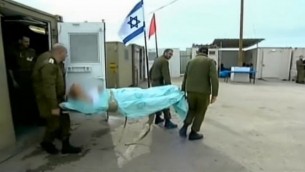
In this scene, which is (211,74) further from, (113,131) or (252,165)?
(113,131)

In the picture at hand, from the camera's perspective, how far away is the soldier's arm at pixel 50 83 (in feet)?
14.1

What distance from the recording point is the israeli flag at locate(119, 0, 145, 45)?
757cm

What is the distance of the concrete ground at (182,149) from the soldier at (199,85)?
520 millimetres

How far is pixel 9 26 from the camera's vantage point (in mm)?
6594

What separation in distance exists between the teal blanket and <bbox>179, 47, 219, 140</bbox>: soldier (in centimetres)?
30

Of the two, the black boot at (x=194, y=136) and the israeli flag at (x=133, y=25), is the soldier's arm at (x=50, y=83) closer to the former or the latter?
the black boot at (x=194, y=136)

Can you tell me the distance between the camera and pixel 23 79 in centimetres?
617

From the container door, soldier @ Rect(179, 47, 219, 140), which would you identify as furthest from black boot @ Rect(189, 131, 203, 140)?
the container door

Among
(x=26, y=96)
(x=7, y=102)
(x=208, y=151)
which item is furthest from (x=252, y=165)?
(x=26, y=96)

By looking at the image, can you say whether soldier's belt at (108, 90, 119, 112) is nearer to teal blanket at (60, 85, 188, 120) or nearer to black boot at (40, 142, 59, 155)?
teal blanket at (60, 85, 188, 120)

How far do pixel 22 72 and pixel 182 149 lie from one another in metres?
3.52

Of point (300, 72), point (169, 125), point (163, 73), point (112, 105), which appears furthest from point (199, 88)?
point (300, 72)

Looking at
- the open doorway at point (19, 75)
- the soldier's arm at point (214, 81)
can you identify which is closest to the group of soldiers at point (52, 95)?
the open doorway at point (19, 75)

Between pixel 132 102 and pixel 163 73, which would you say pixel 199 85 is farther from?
pixel 132 102
